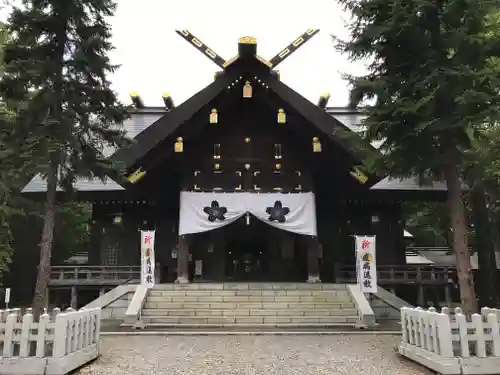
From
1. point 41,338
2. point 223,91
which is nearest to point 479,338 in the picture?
point 41,338

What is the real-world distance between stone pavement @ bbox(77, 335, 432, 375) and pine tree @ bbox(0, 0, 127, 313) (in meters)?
2.07

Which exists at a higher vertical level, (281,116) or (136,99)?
(136,99)

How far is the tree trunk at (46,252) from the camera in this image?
7.93 m

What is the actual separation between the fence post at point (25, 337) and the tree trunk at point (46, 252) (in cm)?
204

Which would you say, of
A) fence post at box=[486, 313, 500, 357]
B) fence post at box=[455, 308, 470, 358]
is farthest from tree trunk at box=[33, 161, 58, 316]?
fence post at box=[486, 313, 500, 357]

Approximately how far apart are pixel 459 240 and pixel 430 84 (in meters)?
2.82

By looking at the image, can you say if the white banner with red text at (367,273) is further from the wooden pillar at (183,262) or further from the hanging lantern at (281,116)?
the wooden pillar at (183,262)

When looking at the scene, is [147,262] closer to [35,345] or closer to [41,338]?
[35,345]

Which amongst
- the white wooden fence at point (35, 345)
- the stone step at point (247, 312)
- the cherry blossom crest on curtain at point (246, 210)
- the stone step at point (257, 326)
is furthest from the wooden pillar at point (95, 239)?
the white wooden fence at point (35, 345)

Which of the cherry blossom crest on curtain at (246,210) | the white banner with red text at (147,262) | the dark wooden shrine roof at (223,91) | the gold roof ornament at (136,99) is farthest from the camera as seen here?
the gold roof ornament at (136,99)

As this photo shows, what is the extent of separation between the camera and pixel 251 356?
7305 mm

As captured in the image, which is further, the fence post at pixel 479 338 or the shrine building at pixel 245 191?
the shrine building at pixel 245 191

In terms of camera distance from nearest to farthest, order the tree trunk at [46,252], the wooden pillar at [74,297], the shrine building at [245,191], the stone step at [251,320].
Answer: the tree trunk at [46,252] < the stone step at [251,320] < the shrine building at [245,191] < the wooden pillar at [74,297]

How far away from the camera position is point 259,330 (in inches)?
400
